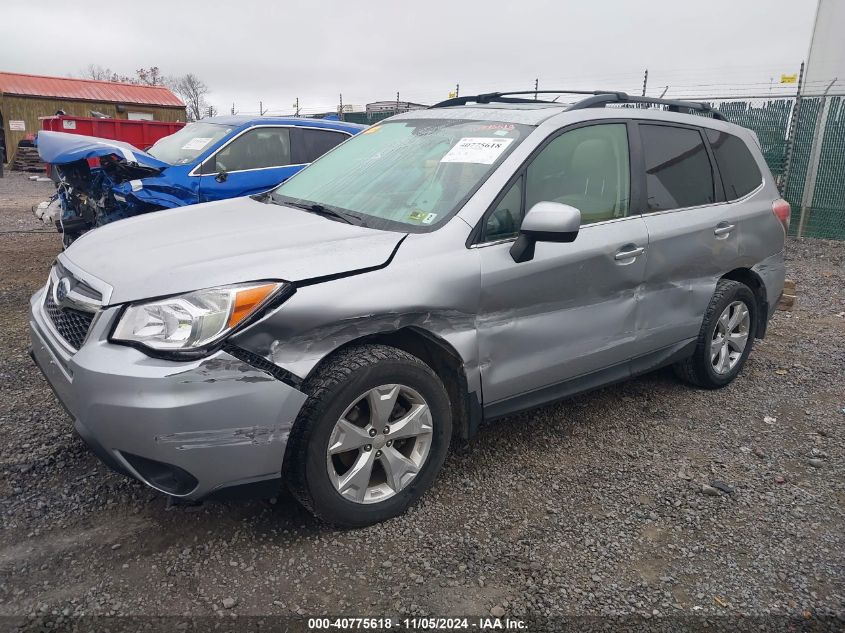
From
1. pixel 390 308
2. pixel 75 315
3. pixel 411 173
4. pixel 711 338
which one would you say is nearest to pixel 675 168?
pixel 711 338

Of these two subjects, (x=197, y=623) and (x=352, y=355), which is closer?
(x=197, y=623)

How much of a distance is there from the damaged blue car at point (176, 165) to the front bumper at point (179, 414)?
4272 millimetres

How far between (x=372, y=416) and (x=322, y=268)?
25.0 inches

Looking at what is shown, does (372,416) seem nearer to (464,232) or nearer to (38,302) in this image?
(464,232)

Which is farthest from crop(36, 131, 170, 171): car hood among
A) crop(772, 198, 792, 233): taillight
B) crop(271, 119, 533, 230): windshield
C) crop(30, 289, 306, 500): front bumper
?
crop(772, 198, 792, 233): taillight

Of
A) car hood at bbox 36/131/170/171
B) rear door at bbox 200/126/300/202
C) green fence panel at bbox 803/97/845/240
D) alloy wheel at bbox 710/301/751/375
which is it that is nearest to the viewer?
alloy wheel at bbox 710/301/751/375

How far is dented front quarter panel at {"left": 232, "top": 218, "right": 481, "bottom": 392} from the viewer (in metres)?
2.35

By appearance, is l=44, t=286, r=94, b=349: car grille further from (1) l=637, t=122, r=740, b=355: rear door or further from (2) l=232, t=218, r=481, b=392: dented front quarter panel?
(1) l=637, t=122, r=740, b=355: rear door

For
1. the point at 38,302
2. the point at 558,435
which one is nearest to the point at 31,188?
the point at 38,302

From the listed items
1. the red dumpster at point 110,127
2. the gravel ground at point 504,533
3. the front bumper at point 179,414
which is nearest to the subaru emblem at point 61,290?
the front bumper at point 179,414

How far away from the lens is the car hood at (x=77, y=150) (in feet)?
19.0

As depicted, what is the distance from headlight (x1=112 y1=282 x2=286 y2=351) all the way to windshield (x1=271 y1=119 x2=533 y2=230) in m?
0.82

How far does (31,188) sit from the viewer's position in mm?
16984

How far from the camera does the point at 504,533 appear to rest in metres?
2.75
